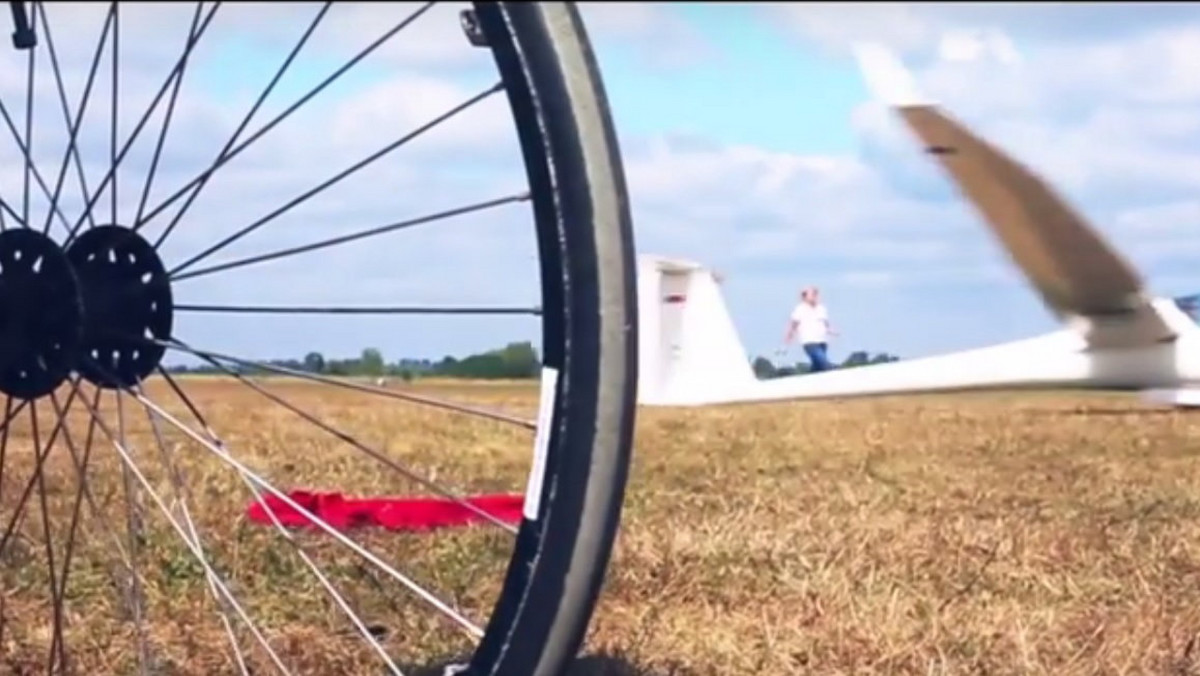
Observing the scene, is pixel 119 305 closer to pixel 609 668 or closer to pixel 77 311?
pixel 77 311

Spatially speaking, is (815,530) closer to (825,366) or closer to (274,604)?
(274,604)

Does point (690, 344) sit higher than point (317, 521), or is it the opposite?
point (690, 344)

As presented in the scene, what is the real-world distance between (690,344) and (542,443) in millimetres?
12813

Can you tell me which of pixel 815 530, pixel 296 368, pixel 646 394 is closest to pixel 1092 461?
pixel 815 530

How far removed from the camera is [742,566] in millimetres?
4906

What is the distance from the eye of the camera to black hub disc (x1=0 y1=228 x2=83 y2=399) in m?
2.64

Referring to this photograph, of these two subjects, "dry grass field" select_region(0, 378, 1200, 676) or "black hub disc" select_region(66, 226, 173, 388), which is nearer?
"black hub disc" select_region(66, 226, 173, 388)

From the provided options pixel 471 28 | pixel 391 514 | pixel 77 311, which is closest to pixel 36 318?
pixel 77 311

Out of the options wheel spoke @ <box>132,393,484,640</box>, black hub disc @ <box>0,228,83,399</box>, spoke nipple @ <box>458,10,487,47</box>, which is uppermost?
spoke nipple @ <box>458,10,487,47</box>

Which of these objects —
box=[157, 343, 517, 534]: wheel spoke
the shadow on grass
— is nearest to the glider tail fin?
the shadow on grass

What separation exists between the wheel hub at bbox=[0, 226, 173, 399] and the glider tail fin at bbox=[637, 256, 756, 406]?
11442mm

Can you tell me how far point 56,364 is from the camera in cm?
265

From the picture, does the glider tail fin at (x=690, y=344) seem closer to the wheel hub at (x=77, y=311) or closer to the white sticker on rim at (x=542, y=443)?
the wheel hub at (x=77, y=311)

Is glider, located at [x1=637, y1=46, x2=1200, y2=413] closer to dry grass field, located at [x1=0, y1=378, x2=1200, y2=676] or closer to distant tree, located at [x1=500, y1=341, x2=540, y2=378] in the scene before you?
dry grass field, located at [x1=0, y1=378, x2=1200, y2=676]
